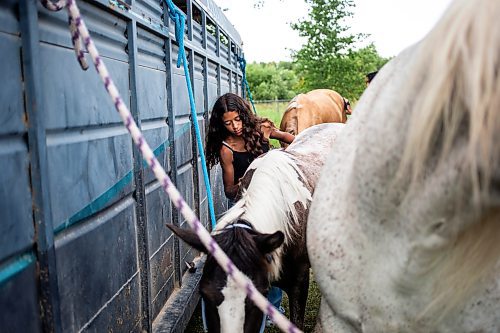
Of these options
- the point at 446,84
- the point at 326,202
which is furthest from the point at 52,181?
the point at 446,84

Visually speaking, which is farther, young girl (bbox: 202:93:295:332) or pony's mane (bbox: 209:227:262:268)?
young girl (bbox: 202:93:295:332)

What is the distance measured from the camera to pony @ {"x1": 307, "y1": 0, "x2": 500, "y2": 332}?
3.55ft

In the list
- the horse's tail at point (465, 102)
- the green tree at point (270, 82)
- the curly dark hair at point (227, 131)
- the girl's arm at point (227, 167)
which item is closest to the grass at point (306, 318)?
the girl's arm at point (227, 167)

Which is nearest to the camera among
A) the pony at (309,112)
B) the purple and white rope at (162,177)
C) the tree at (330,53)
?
the purple and white rope at (162,177)

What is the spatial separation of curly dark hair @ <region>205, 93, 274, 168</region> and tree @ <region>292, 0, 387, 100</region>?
1376cm

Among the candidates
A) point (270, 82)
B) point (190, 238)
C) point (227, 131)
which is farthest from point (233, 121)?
point (270, 82)

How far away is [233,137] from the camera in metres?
4.21

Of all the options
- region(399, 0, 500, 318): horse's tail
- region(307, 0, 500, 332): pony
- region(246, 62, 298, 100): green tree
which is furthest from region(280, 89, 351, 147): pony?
region(246, 62, 298, 100): green tree

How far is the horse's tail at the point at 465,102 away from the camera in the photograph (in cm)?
104

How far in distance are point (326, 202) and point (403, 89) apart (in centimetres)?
60

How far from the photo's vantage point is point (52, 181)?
1772 mm

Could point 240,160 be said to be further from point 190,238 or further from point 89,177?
point 89,177

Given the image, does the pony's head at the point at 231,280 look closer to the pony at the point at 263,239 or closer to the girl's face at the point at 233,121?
the pony at the point at 263,239

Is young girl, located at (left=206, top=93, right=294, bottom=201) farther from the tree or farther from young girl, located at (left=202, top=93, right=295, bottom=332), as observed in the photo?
the tree
